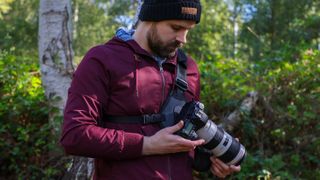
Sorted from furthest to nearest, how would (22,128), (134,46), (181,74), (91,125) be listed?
1. (22,128)
2. (181,74)
3. (134,46)
4. (91,125)

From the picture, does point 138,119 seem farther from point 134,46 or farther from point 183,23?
point 183,23

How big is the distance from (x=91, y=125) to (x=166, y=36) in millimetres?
618

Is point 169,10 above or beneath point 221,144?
above

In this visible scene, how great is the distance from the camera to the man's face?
102 inches

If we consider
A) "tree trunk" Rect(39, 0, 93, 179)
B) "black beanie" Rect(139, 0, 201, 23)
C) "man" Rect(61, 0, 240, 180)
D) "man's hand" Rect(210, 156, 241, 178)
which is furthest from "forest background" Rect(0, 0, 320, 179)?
"black beanie" Rect(139, 0, 201, 23)

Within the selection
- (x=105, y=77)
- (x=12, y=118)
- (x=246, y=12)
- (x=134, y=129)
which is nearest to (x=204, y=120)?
(x=134, y=129)

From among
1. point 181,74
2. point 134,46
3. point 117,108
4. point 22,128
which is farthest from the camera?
point 22,128

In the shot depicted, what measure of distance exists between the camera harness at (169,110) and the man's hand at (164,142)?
0.11 m

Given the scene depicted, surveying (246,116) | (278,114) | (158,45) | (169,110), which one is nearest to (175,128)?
(169,110)

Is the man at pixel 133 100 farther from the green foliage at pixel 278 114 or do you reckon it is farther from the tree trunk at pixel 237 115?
the tree trunk at pixel 237 115

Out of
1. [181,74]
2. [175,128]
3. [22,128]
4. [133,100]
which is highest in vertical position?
[181,74]

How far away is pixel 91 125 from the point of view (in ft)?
7.78

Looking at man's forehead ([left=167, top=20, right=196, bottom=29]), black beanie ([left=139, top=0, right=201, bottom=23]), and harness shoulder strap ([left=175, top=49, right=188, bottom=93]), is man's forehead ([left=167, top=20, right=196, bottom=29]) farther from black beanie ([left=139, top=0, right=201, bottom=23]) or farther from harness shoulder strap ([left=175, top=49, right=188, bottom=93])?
harness shoulder strap ([left=175, top=49, right=188, bottom=93])

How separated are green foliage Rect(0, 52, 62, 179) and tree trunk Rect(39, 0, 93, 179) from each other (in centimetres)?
18
